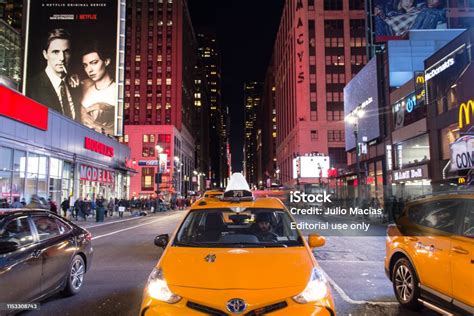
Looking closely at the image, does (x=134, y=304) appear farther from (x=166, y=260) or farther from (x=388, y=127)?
(x=388, y=127)

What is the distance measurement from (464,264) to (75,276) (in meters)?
6.09

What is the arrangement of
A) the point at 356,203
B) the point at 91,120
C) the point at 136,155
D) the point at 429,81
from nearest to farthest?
the point at 356,203, the point at 429,81, the point at 91,120, the point at 136,155

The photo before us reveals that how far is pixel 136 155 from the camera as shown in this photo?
9456cm

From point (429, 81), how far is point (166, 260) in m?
31.8

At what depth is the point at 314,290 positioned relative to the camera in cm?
391

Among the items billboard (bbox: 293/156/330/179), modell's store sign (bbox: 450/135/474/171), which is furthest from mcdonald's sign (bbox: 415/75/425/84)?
billboard (bbox: 293/156/330/179)

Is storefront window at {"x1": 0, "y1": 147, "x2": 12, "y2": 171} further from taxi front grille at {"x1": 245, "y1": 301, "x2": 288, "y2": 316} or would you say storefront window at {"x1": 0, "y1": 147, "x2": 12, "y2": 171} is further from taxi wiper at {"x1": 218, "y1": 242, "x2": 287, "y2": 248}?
taxi front grille at {"x1": 245, "y1": 301, "x2": 288, "y2": 316}

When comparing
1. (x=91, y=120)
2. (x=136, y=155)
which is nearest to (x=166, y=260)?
(x=91, y=120)

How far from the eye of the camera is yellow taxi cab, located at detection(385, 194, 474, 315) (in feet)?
15.7

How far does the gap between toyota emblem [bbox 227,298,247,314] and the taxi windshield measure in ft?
3.80

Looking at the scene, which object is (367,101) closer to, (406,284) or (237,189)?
(237,189)

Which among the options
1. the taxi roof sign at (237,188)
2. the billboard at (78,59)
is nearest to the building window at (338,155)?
the billboard at (78,59)

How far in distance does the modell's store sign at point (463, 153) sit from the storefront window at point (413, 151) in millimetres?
18183

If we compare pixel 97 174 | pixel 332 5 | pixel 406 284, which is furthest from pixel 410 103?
pixel 332 5
